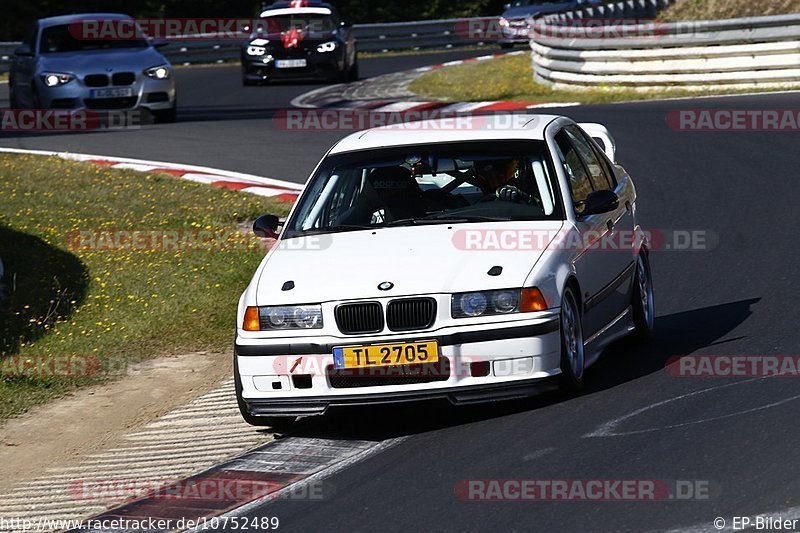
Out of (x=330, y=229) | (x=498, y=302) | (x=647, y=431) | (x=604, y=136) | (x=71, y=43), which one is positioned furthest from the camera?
(x=71, y=43)

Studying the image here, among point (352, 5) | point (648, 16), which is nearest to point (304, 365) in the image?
point (648, 16)

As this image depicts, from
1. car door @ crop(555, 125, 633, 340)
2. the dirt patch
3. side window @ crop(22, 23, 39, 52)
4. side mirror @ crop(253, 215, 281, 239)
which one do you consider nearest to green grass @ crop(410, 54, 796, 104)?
side window @ crop(22, 23, 39, 52)

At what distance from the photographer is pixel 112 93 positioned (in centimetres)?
2134

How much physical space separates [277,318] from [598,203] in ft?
6.31

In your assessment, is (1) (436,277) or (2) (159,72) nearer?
Answer: (1) (436,277)

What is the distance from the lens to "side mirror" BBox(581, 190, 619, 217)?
8.12 m

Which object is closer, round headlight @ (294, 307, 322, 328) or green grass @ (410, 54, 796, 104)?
round headlight @ (294, 307, 322, 328)

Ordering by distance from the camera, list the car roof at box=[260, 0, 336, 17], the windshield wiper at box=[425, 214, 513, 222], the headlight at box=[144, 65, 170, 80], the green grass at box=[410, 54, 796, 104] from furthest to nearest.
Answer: the car roof at box=[260, 0, 336, 17], the green grass at box=[410, 54, 796, 104], the headlight at box=[144, 65, 170, 80], the windshield wiper at box=[425, 214, 513, 222]

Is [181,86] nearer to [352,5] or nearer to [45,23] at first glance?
[45,23]

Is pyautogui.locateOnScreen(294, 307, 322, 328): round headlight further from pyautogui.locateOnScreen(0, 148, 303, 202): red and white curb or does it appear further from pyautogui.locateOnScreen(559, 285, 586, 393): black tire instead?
pyautogui.locateOnScreen(0, 148, 303, 202): red and white curb

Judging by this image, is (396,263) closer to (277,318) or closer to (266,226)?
(277,318)

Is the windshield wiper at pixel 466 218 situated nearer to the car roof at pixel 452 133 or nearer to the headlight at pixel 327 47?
the car roof at pixel 452 133

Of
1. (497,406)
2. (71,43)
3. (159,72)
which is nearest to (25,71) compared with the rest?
(71,43)

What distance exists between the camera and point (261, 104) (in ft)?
83.7
